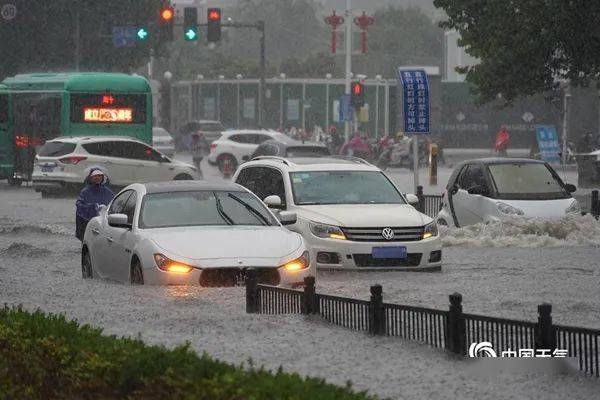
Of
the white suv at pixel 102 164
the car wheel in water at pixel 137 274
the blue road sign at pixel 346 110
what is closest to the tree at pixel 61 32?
the blue road sign at pixel 346 110

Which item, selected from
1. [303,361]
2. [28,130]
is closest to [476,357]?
[303,361]

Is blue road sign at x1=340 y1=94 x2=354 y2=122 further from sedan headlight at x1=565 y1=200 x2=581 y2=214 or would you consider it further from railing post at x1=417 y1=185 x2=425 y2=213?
sedan headlight at x1=565 y1=200 x2=581 y2=214

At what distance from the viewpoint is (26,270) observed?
20.8 metres

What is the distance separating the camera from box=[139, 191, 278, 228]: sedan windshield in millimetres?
16981

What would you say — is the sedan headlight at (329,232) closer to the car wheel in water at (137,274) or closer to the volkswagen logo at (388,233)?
the volkswagen logo at (388,233)

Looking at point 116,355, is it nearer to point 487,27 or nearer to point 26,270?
point 26,270

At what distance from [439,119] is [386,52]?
6367 cm

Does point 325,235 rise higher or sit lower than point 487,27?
lower

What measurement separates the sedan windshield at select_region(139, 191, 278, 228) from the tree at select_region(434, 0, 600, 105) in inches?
675

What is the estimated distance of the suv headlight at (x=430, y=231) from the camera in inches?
767

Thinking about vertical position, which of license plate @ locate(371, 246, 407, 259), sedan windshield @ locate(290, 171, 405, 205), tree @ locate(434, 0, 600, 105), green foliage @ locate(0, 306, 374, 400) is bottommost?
license plate @ locate(371, 246, 407, 259)

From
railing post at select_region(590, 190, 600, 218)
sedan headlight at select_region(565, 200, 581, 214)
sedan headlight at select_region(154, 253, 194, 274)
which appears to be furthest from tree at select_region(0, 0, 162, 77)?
sedan headlight at select_region(154, 253, 194, 274)

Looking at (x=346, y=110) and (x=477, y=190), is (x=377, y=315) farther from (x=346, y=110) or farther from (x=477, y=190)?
(x=346, y=110)

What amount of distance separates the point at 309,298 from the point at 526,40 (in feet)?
72.0
